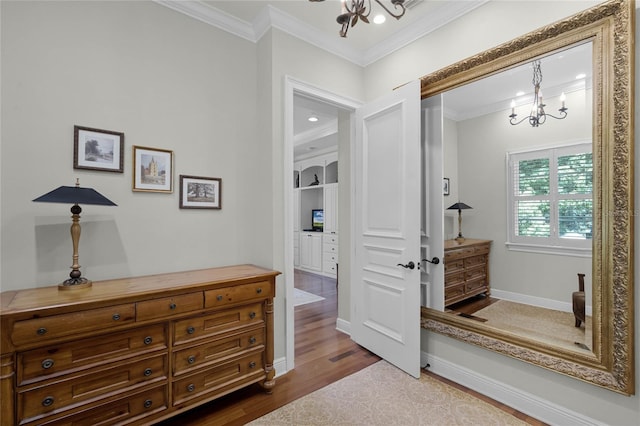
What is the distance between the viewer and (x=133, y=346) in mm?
1721

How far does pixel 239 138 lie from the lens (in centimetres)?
267

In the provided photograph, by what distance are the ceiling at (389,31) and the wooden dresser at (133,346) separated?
215 cm

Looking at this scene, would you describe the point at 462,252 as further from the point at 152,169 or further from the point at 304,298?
the point at 304,298

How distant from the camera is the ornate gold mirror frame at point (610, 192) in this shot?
1.59m

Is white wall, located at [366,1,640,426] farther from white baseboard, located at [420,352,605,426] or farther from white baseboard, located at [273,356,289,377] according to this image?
white baseboard, located at [273,356,289,377]

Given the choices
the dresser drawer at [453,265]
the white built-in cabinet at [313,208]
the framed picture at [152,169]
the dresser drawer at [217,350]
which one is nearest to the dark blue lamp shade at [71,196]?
the framed picture at [152,169]

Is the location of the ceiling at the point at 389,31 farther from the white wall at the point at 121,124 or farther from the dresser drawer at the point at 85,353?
the dresser drawer at the point at 85,353

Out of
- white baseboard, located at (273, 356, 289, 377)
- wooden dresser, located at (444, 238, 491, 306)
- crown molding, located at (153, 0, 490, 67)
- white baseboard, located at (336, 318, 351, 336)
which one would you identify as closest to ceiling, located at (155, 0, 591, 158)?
crown molding, located at (153, 0, 490, 67)

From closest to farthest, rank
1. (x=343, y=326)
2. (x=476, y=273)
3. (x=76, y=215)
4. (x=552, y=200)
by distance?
(x=76, y=215) → (x=552, y=200) → (x=476, y=273) → (x=343, y=326)

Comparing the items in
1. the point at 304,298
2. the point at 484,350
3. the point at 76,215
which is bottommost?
the point at 304,298

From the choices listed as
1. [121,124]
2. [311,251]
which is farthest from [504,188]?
[311,251]

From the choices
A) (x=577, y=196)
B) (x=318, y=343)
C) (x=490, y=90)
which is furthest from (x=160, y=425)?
(x=490, y=90)

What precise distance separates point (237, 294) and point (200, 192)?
3.10ft

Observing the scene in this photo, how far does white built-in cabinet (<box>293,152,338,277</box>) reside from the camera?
650 cm
